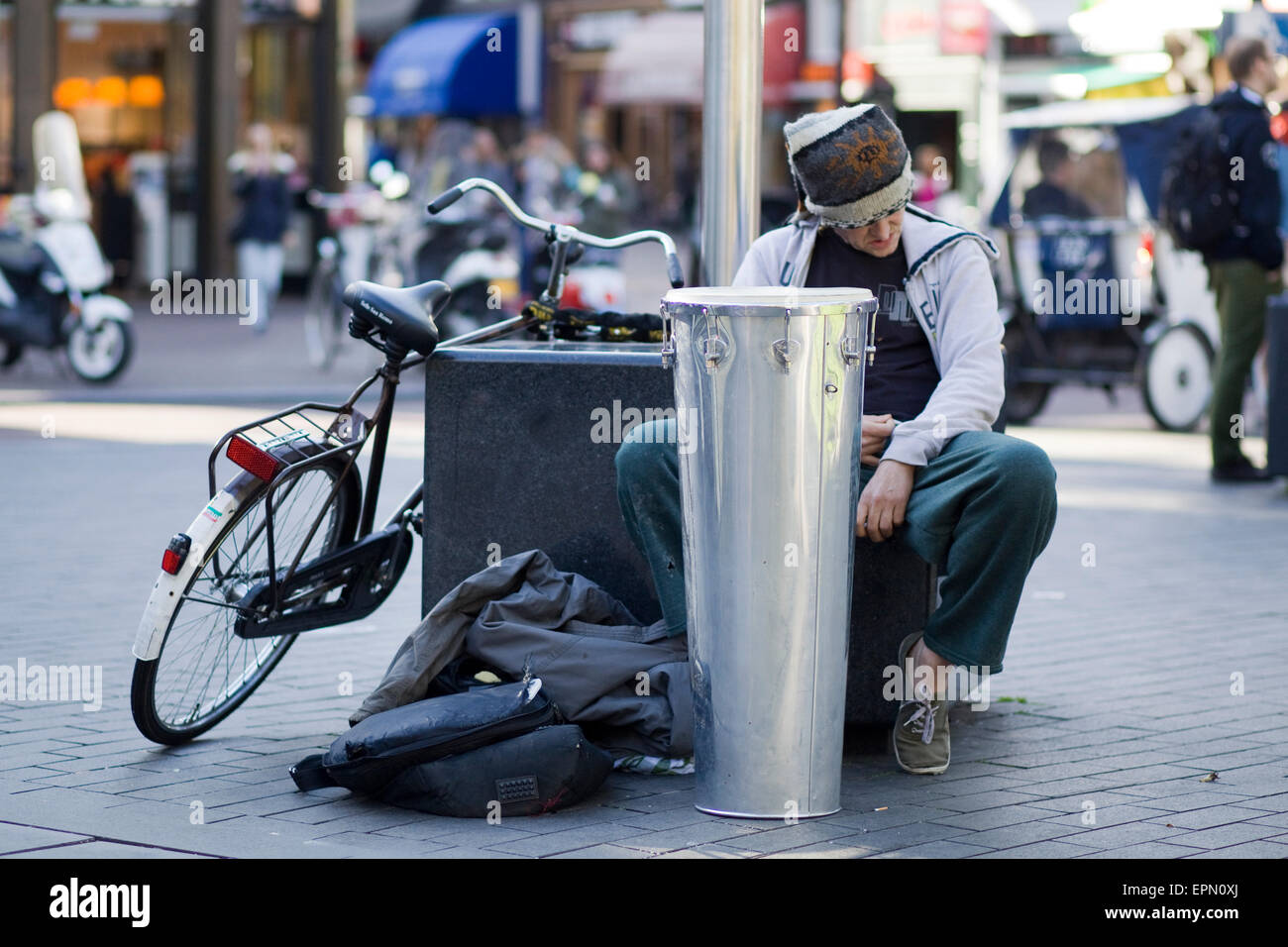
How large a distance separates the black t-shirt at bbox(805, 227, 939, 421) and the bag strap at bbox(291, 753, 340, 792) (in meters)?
1.53

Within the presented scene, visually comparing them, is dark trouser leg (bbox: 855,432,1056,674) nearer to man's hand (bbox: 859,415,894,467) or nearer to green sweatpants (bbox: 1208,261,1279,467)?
man's hand (bbox: 859,415,894,467)

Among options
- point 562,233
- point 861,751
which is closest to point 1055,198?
point 562,233

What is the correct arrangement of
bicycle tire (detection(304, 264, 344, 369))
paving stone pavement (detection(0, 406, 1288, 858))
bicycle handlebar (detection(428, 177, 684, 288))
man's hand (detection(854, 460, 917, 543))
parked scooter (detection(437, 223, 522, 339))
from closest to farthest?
1. paving stone pavement (detection(0, 406, 1288, 858))
2. man's hand (detection(854, 460, 917, 543))
3. bicycle handlebar (detection(428, 177, 684, 288))
4. parked scooter (detection(437, 223, 522, 339))
5. bicycle tire (detection(304, 264, 344, 369))

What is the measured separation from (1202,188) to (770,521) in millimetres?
6234

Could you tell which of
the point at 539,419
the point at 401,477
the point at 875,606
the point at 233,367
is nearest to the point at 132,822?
the point at 539,419

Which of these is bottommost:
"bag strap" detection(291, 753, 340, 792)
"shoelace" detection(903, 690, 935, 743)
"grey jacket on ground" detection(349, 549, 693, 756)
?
"bag strap" detection(291, 753, 340, 792)

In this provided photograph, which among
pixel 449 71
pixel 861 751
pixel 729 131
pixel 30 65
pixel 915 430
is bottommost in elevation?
pixel 861 751

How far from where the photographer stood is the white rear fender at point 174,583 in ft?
14.6

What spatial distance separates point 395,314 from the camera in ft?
15.5

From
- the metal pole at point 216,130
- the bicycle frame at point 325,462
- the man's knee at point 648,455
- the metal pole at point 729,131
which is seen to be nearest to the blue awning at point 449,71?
the metal pole at point 216,130

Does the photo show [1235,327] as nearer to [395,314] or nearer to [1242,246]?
[1242,246]

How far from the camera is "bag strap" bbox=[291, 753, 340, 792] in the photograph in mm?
4160

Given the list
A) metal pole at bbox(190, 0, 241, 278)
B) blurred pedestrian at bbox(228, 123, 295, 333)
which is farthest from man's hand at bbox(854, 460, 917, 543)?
metal pole at bbox(190, 0, 241, 278)

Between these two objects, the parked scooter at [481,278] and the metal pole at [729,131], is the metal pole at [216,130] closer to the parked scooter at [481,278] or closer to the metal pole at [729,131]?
the parked scooter at [481,278]
